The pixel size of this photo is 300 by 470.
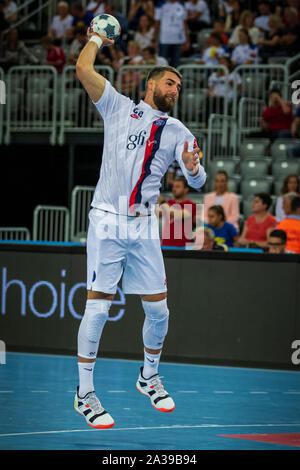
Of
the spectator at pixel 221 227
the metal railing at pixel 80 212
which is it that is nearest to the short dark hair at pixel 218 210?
the spectator at pixel 221 227

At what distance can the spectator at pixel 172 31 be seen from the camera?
63.2ft

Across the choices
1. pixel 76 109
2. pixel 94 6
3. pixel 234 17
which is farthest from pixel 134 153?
pixel 94 6

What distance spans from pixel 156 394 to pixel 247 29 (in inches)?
504

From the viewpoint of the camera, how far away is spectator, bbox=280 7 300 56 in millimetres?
19234

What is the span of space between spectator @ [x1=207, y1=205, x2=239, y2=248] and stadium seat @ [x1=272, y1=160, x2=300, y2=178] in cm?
262

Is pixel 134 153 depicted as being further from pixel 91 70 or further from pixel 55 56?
pixel 55 56

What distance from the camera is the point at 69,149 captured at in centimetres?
1945

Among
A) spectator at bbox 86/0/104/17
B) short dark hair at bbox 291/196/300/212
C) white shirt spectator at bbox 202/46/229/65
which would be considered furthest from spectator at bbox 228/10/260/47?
short dark hair at bbox 291/196/300/212

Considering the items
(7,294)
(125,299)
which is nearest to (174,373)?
(125,299)

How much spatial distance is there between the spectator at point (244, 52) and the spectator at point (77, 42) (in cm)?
341

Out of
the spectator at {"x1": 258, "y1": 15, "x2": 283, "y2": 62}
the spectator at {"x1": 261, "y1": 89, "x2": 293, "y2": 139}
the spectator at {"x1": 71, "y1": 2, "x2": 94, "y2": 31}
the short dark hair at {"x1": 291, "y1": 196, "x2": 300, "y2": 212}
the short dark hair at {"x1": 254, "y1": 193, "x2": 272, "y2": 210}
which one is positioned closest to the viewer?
the short dark hair at {"x1": 291, "y1": 196, "x2": 300, "y2": 212}

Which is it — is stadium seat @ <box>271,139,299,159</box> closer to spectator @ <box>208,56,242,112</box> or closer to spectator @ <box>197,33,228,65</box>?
spectator @ <box>208,56,242,112</box>

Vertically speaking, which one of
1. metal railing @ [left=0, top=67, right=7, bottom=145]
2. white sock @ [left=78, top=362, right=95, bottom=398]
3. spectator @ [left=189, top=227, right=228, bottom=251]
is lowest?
white sock @ [left=78, top=362, right=95, bottom=398]

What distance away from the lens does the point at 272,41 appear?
19297 millimetres
